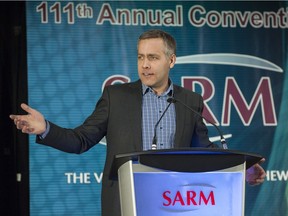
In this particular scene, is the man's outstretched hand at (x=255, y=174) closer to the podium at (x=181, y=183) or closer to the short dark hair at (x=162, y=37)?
the podium at (x=181, y=183)

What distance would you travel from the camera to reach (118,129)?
342 cm

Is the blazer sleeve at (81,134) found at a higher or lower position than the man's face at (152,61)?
lower

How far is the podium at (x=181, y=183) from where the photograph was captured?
2.72 m

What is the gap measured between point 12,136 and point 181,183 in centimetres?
259

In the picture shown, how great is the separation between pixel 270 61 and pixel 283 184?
93 centimetres

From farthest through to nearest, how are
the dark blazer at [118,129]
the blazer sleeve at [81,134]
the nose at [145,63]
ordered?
the nose at [145,63] < the dark blazer at [118,129] < the blazer sleeve at [81,134]

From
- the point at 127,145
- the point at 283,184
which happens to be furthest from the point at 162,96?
the point at 283,184

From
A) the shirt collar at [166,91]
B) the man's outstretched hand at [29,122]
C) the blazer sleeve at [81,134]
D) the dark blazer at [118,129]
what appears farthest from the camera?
the shirt collar at [166,91]

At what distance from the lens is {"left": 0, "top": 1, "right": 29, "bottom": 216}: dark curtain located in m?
5.07

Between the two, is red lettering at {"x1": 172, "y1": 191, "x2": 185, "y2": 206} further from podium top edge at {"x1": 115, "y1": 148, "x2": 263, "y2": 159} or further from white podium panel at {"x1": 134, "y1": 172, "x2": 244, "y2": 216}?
podium top edge at {"x1": 115, "y1": 148, "x2": 263, "y2": 159}

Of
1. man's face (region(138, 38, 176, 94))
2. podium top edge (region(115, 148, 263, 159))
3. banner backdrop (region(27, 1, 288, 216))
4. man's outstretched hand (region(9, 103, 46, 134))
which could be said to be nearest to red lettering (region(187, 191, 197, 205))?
podium top edge (region(115, 148, 263, 159))

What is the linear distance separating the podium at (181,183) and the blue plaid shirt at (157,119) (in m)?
0.66

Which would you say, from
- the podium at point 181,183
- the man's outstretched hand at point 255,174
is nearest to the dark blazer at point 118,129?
the man's outstretched hand at point 255,174

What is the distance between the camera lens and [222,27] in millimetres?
5391
